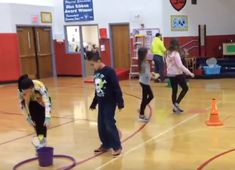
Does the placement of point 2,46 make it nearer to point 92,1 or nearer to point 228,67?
point 92,1

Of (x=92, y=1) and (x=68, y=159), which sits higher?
(x=92, y=1)

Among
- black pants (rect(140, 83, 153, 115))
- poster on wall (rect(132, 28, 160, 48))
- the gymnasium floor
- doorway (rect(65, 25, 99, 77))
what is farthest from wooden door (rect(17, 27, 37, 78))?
black pants (rect(140, 83, 153, 115))

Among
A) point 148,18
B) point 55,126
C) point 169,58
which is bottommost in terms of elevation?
point 55,126

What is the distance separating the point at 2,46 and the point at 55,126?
916 cm

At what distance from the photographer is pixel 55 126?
27.8 feet

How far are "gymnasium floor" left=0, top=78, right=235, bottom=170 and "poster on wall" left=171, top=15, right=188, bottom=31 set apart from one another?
4.88 metres

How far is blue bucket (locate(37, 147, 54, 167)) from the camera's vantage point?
5.70 m

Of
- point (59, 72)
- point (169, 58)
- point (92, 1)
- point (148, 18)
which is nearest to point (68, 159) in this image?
point (169, 58)

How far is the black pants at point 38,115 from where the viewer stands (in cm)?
566

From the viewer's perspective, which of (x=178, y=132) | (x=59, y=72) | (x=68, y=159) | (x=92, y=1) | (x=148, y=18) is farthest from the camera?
(x=59, y=72)

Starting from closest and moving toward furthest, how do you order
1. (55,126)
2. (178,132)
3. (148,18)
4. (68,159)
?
(68,159)
(178,132)
(55,126)
(148,18)

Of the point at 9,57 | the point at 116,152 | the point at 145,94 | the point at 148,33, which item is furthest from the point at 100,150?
the point at 9,57

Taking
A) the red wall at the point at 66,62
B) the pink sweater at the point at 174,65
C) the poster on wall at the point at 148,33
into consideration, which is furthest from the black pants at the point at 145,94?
the red wall at the point at 66,62

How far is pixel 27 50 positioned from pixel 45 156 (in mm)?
12787
